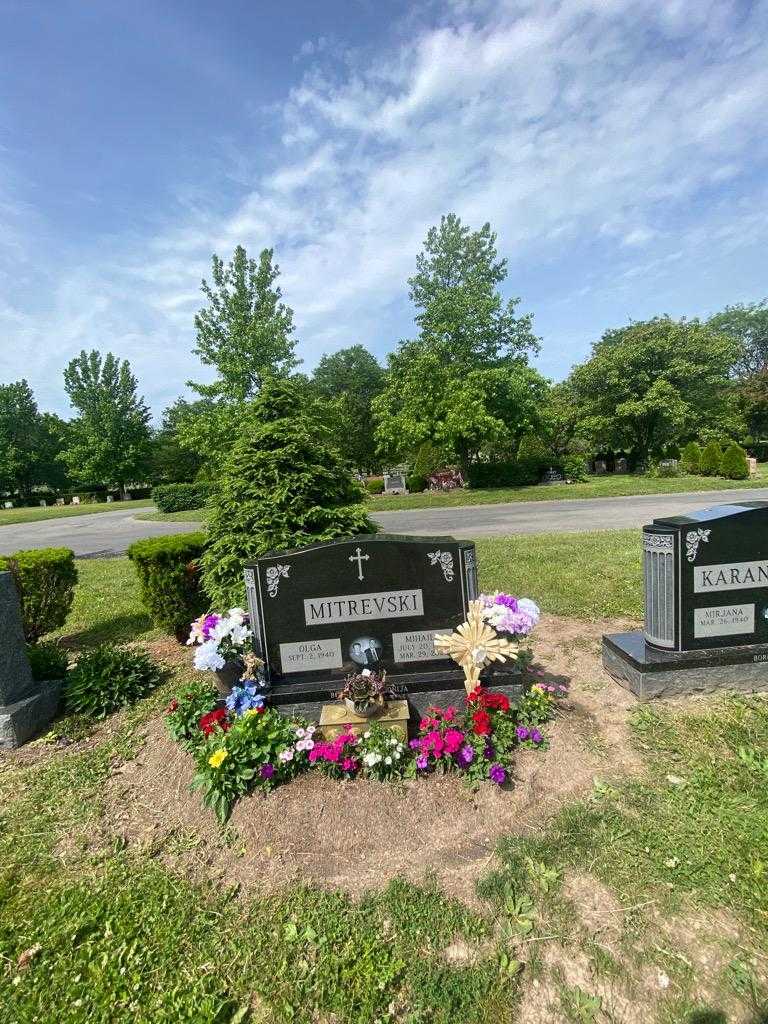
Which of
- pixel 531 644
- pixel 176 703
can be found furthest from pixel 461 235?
pixel 176 703

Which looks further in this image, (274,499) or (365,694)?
(274,499)

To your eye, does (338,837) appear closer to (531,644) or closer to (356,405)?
(531,644)

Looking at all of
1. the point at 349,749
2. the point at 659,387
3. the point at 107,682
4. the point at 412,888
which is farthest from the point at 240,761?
the point at 659,387

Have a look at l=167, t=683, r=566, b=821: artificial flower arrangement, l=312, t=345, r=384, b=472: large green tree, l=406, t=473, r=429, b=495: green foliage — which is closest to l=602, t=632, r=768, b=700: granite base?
l=167, t=683, r=566, b=821: artificial flower arrangement

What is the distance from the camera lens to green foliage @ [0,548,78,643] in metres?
5.79

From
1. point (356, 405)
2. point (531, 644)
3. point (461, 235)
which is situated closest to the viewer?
point (531, 644)

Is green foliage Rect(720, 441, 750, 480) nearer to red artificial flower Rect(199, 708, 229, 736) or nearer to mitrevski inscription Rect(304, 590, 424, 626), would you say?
mitrevski inscription Rect(304, 590, 424, 626)

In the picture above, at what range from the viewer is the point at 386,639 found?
12.2ft

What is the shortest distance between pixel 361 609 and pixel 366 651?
0.34 m

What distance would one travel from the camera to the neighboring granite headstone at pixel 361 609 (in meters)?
3.65

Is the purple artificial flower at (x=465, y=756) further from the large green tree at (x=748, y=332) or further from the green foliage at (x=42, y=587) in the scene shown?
the large green tree at (x=748, y=332)

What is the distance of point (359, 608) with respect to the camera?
3695 millimetres

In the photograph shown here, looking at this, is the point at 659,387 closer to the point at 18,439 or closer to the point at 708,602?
the point at 708,602

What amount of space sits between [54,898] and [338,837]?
1473mm
